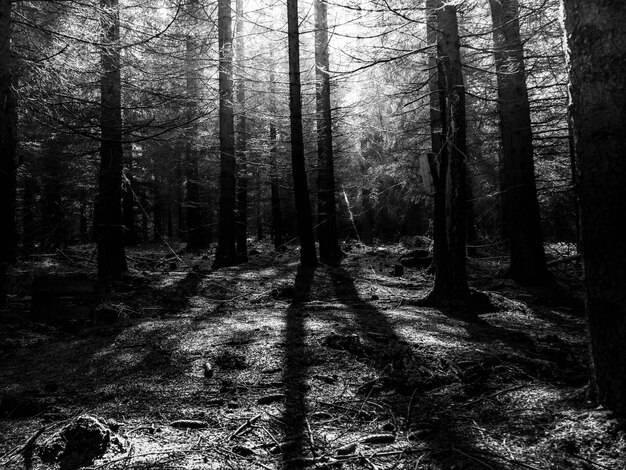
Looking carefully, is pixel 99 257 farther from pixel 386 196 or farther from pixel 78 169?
pixel 386 196

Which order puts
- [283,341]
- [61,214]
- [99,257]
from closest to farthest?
1. [283,341]
2. [61,214]
3. [99,257]

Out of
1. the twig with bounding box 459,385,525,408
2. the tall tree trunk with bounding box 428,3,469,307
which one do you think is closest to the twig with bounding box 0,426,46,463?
the twig with bounding box 459,385,525,408

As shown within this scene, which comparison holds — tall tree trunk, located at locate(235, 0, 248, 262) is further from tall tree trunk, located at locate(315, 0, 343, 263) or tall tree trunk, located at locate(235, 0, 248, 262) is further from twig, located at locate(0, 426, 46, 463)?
twig, located at locate(0, 426, 46, 463)

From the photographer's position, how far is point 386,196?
70.2 ft

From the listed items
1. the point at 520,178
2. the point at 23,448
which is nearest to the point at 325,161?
the point at 520,178

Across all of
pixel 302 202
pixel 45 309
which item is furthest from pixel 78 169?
pixel 45 309

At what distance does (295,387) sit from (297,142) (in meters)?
9.21

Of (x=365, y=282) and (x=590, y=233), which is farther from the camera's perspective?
(x=365, y=282)

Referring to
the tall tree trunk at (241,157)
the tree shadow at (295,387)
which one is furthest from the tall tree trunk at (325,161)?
the tree shadow at (295,387)

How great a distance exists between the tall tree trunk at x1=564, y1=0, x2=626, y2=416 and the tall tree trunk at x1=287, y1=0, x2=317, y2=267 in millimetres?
9362

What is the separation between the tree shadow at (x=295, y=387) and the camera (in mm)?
2436

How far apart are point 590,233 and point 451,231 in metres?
4.35

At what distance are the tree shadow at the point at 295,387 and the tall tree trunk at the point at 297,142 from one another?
19.0 ft

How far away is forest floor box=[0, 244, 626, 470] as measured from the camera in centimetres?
235
